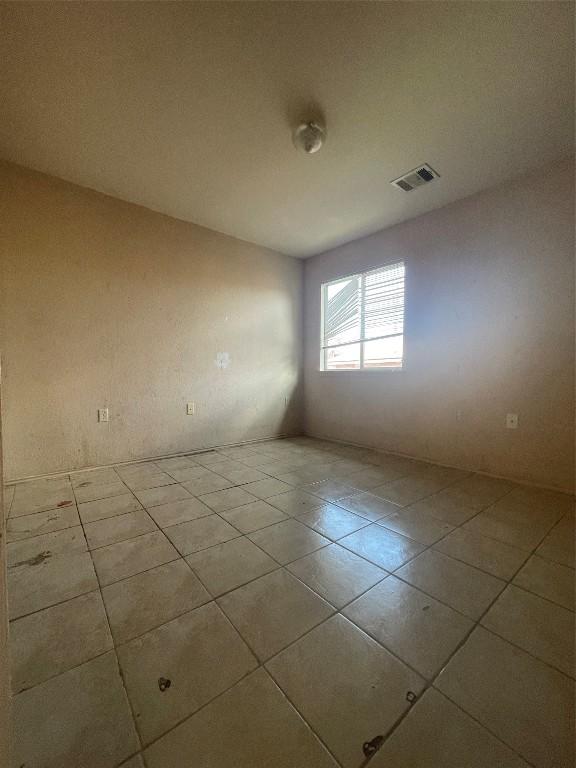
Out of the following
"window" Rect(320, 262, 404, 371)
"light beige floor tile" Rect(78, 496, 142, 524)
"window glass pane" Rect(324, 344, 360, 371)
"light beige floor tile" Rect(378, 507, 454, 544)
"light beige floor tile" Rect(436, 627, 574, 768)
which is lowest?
"light beige floor tile" Rect(436, 627, 574, 768)

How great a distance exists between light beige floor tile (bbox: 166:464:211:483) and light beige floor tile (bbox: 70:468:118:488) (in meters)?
0.43

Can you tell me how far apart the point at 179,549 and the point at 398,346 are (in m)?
2.60

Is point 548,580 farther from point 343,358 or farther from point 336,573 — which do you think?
point 343,358

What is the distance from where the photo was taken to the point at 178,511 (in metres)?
1.76

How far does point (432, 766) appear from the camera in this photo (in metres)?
0.62

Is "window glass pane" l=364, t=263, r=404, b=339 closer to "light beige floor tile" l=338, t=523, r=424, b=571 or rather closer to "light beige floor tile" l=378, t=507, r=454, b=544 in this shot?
"light beige floor tile" l=378, t=507, r=454, b=544

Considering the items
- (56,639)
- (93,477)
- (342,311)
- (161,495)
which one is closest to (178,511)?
(161,495)

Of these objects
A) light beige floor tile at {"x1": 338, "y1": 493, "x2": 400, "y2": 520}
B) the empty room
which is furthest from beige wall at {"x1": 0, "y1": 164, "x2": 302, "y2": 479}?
light beige floor tile at {"x1": 338, "y1": 493, "x2": 400, "y2": 520}

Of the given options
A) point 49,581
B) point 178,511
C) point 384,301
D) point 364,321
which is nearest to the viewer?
point 49,581

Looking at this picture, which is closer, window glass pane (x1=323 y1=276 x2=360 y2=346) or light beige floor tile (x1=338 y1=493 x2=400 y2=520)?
light beige floor tile (x1=338 y1=493 x2=400 y2=520)

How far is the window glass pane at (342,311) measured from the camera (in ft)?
11.1

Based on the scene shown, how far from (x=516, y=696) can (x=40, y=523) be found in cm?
218

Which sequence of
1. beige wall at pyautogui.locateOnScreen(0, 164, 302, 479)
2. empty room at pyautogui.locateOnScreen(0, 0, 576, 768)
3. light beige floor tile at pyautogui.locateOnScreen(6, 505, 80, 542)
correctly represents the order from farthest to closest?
beige wall at pyautogui.locateOnScreen(0, 164, 302, 479), light beige floor tile at pyautogui.locateOnScreen(6, 505, 80, 542), empty room at pyautogui.locateOnScreen(0, 0, 576, 768)

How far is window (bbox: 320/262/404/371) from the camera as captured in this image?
9.82 ft
